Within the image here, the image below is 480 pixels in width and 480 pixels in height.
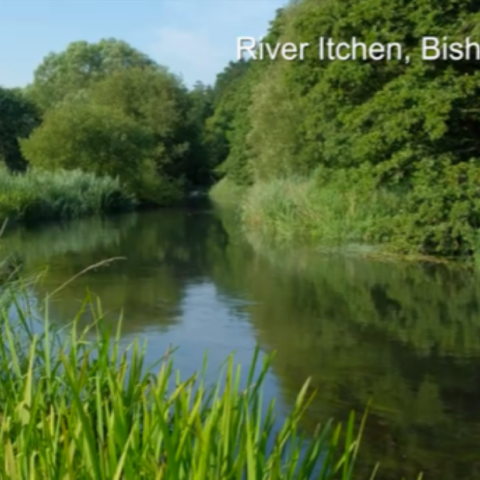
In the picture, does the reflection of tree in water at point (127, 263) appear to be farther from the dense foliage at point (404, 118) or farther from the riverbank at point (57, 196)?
the dense foliage at point (404, 118)

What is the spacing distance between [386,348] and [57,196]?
18.1 meters

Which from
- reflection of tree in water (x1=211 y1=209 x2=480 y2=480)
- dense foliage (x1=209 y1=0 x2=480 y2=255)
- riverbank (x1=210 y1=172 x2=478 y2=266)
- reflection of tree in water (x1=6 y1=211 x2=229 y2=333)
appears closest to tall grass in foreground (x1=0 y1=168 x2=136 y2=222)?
reflection of tree in water (x1=6 y1=211 x2=229 y2=333)

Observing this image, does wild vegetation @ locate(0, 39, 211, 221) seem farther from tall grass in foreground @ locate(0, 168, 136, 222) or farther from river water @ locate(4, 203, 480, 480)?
river water @ locate(4, 203, 480, 480)

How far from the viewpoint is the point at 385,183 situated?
14.0 meters

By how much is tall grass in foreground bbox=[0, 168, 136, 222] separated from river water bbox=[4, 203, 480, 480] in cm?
578

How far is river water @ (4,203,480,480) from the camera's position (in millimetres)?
5988

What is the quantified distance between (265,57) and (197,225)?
224 inches

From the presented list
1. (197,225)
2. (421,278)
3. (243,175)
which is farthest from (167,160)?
(421,278)

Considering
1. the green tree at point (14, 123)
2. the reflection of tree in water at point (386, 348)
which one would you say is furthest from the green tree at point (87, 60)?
the reflection of tree in water at point (386, 348)

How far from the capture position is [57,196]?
993 inches

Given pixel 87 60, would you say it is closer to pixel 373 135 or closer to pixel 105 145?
pixel 105 145

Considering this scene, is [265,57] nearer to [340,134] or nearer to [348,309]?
[340,134]

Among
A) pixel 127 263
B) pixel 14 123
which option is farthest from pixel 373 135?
pixel 14 123

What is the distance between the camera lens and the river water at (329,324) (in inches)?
236
